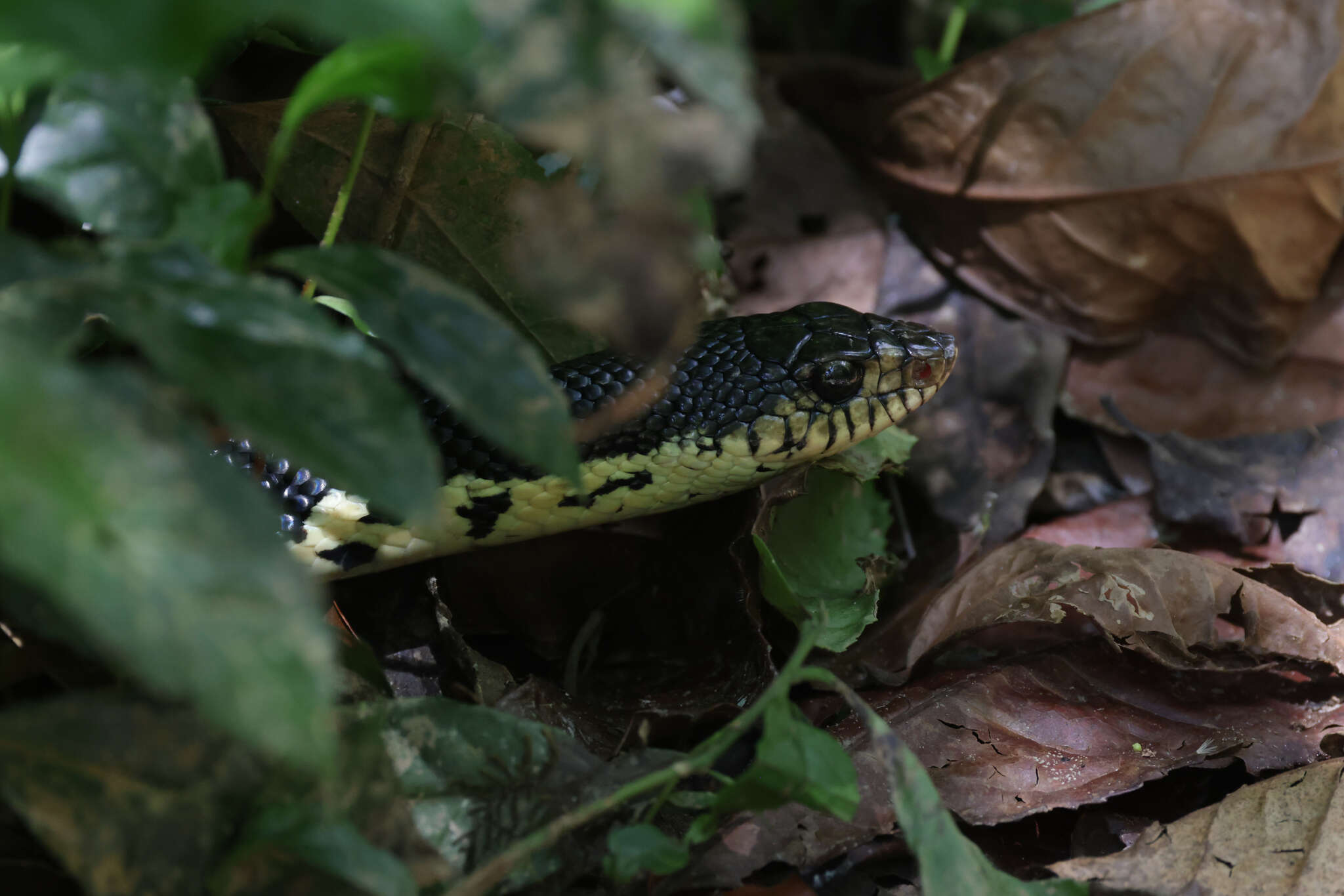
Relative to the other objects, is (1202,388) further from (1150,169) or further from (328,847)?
(328,847)

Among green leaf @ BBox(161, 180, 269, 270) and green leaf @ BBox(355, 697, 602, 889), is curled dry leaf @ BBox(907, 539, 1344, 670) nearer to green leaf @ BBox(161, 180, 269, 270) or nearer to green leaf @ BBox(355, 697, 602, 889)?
green leaf @ BBox(355, 697, 602, 889)

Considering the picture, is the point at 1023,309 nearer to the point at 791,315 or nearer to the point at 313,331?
the point at 791,315

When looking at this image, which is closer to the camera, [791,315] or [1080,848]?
[1080,848]

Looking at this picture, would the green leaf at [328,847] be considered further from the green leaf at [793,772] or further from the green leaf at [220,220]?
the green leaf at [220,220]

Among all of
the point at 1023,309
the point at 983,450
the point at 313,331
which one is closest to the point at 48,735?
the point at 313,331

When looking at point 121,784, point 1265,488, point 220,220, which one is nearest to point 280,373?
point 220,220

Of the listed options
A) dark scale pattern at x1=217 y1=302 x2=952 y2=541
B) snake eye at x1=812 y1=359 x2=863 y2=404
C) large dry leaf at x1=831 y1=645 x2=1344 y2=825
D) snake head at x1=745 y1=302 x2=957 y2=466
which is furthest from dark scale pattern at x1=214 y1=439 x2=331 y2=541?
large dry leaf at x1=831 y1=645 x2=1344 y2=825
